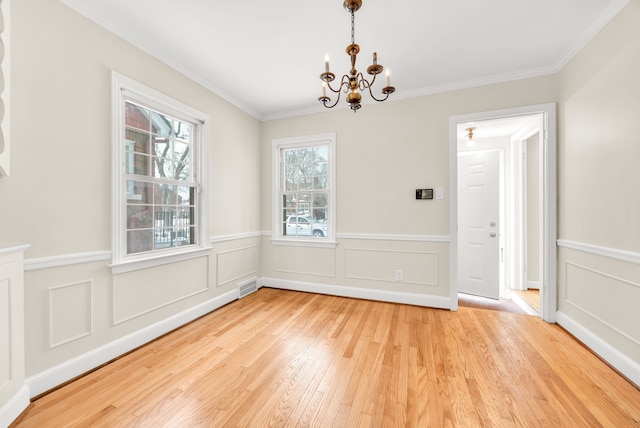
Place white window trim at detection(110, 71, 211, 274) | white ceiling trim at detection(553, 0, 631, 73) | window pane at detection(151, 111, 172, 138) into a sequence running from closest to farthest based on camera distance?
white ceiling trim at detection(553, 0, 631, 73) < white window trim at detection(110, 71, 211, 274) < window pane at detection(151, 111, 172, 138)

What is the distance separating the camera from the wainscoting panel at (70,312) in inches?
68.2

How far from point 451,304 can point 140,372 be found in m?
3.07

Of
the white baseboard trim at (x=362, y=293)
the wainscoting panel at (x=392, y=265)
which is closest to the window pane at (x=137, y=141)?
the white baseboard trim at (x=362, y=293)

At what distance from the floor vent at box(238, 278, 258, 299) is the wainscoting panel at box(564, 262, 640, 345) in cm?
360

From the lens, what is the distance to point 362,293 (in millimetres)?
3439

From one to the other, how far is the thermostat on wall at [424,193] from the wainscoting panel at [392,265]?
2.21 ft

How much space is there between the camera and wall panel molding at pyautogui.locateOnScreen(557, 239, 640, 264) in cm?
179

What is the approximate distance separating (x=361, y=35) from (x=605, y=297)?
2.89 metres

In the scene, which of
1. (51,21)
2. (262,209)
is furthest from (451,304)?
(51,21)

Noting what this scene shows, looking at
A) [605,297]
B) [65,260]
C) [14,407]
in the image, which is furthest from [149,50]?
[605,297]

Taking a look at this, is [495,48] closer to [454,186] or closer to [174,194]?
[454,186]

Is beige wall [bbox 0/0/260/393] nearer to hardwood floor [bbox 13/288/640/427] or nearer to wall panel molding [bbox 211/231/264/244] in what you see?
hardwood floor [bbox 13/288/640/427]

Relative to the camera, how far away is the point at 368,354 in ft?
6.96

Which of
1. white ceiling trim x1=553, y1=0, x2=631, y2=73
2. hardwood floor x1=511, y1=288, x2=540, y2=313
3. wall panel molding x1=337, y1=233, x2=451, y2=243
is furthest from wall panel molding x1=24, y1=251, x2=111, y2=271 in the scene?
hardwood floor x1=511, y1=288, x2=540, y2=313
